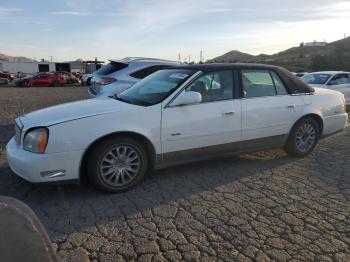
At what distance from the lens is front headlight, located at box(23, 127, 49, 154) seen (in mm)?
4238

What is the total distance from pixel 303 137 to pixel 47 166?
4.04 m

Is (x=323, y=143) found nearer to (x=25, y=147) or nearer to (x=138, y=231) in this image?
(x=138, y=231)

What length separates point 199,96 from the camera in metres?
4.95

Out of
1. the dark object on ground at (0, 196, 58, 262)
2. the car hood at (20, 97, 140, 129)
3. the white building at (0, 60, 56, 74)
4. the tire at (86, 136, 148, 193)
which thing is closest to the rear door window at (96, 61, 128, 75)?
the car hood at (20, 97, 140, 129)

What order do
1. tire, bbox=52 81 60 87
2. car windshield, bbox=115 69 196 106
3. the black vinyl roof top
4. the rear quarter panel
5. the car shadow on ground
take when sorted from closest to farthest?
1. the car shadow on ground
2. car windshield, bbox=115 69 196 106
3. the black vinyl roof top
4. the rear quarter panel
5. tire, bbox=52 81 60 87

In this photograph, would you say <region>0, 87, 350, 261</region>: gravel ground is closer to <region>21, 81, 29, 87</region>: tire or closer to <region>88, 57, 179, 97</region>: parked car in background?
<region>88, 57, 179, 97</region>: parked car in background

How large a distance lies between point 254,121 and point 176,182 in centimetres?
148

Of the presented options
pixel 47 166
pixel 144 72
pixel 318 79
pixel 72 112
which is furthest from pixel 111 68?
pixel 318 79

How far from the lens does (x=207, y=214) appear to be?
Answer: 4.09m

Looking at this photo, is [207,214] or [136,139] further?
[136,139]

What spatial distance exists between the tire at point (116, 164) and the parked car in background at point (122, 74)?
12.2 feet

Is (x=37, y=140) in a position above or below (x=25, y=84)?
below

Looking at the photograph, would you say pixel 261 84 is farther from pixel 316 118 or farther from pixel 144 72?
pixel 144 72

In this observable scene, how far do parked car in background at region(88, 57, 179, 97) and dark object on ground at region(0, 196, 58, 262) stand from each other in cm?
635
